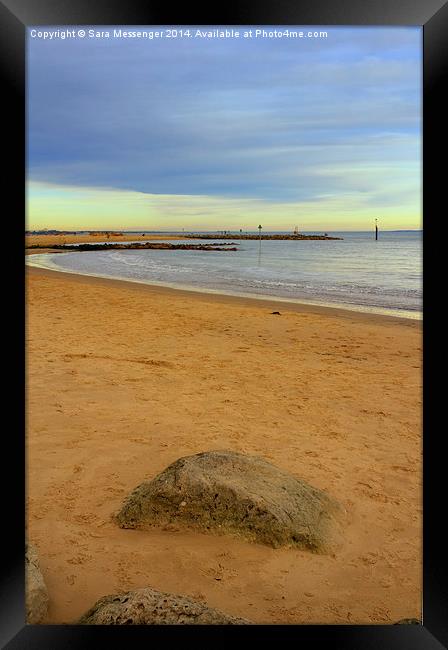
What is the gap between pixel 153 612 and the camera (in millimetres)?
2162

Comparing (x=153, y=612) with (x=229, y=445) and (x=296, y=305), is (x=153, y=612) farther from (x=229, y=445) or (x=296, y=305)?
(x=296, y=305)

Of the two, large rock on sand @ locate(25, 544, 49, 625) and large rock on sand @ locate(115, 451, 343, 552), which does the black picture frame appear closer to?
large rock on sand @ locate(25, 544, 49, 625)

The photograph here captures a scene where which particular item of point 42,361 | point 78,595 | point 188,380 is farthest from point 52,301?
point 78,595

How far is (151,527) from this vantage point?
3332mm

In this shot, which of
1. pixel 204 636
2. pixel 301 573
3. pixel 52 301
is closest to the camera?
pixel 204 636

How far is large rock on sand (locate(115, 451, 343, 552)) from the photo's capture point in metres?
3.21

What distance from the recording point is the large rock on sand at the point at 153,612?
2.14 metres

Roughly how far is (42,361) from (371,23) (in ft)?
20.4

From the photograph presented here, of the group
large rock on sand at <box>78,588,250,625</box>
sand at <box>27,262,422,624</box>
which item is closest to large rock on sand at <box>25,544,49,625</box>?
sand at <box>27,262,422,624</box>

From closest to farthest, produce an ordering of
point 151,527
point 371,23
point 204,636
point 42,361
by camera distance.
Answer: point 204,636, point 371,23, point 151,527, point 42,361
